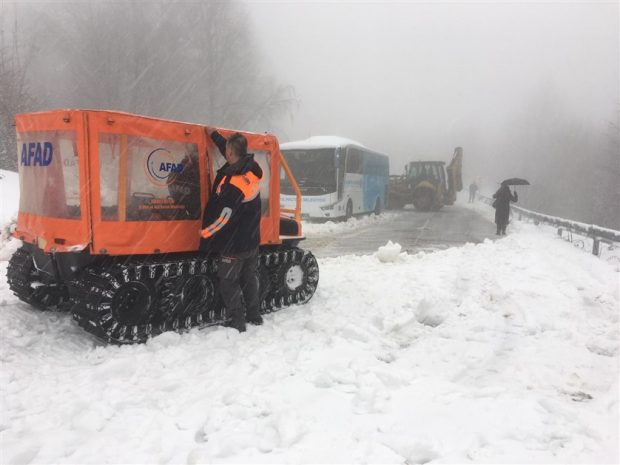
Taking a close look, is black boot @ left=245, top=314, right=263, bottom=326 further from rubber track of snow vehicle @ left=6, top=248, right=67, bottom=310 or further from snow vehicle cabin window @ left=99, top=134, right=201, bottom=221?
rubber track of snow vehicle @ left=6, top=248, right=67, bottom=310

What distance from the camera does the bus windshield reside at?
60.0 ft

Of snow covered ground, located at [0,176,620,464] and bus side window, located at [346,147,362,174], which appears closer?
snow covered ground, located at [0,176,620,464]

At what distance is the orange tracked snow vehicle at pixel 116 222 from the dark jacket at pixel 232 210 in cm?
31

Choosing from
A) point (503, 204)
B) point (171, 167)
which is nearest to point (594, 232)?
point (503, 204)

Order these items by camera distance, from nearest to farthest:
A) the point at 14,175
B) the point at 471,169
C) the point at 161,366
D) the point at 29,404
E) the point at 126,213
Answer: the point at 29,404 < the point at 161,366 < the point at 126,213 < the point at 14,175 < the point at 471,169

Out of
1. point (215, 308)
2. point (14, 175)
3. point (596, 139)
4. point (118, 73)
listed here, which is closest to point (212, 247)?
point (215, 308)

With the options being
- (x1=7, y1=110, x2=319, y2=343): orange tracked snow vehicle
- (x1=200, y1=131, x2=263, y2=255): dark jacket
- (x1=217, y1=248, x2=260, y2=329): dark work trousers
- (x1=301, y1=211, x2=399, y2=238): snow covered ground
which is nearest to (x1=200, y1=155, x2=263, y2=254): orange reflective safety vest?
(x1=200, y1=131, x2=263, y2=255): dark jacket

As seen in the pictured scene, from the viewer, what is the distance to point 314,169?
18.5 metres

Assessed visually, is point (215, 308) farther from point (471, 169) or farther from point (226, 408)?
point (471, 169)

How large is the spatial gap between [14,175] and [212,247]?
41.0ft

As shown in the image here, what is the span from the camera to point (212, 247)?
536 cm

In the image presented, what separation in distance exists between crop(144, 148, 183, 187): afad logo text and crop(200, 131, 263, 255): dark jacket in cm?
50

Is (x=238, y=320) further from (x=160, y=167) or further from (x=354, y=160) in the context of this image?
(x=354, y=160)

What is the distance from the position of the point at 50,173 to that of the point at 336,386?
367cm
